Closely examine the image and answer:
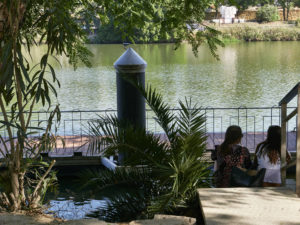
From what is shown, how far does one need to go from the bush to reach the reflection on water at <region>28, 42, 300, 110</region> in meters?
18.8

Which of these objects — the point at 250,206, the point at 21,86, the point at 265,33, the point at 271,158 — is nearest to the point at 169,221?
the point at 250,206

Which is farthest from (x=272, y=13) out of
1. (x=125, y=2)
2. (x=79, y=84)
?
(x=125, y=2)

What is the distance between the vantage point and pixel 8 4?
4.14 metres

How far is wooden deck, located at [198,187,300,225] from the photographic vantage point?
4.06 meters

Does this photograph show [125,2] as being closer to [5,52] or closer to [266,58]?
[5,52]

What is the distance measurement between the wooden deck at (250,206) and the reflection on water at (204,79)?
30.5 feet

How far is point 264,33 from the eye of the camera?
141 feet

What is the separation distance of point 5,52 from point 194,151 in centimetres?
232

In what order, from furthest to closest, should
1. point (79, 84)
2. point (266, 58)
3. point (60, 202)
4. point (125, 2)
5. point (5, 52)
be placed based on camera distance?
1. point (266, 58)
2. point (79, 84)
3. point (60, 202)
4. point (125, 2)
5. point (5, 52)

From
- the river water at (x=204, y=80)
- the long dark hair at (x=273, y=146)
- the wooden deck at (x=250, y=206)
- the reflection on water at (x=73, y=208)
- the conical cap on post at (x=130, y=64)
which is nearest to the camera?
the wooden deck at (x=250, y=206)

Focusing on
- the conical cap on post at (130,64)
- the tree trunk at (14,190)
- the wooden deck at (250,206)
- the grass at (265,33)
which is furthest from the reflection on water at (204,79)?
the grass at (265,33)

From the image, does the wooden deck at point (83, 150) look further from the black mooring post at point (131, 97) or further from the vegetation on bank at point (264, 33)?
the vegetation on bank at point (264, 33)

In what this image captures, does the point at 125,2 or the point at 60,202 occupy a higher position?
the point at 125,2

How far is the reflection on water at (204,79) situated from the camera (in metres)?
17.0
